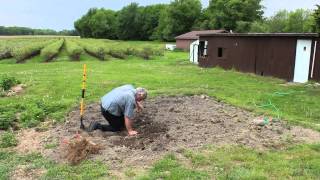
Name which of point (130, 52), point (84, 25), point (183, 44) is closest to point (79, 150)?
point (130, 52)

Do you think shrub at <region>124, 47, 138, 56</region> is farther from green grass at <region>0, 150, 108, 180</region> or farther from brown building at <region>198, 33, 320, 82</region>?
green grass at <region>0, 150, 108, 180</region>

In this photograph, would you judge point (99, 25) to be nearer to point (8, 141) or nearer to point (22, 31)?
point (22, 31)

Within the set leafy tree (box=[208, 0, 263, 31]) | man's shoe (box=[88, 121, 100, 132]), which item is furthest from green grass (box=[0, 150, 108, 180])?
leafy tree (box=[208, 0, 263, 31])

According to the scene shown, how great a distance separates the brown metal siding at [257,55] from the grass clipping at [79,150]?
1735 cm

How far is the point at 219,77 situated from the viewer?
2406 centimetres

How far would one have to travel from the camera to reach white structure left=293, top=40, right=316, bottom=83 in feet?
74.1

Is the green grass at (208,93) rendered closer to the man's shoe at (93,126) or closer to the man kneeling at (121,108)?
the man's shoe at (93,126)

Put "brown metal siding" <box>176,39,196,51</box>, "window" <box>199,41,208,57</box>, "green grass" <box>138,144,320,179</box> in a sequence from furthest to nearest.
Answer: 1. "brown metal siding" <box>176,39,196,51</box>
2. "window" <box>199,41,208,57</box>
3. "green grass" <box>138,144,320,179</box>

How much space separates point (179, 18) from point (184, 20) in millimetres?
1173

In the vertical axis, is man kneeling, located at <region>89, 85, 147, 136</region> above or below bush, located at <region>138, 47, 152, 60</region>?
above

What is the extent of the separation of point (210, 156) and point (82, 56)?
127ft

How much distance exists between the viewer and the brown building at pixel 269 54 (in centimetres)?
2250

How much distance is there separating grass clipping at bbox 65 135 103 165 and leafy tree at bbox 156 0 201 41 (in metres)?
87.7

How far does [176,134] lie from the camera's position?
29.7ft
